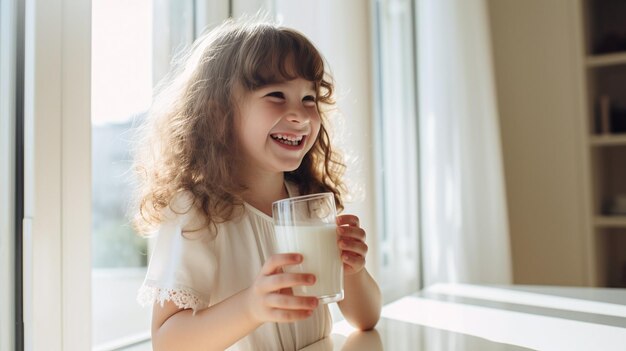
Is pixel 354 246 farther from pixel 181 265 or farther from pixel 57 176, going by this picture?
pixel 57 176

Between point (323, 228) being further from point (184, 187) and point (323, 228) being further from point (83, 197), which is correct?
point (83, 197)

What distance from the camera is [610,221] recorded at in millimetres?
2664

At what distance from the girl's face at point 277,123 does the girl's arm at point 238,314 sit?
0.21 m

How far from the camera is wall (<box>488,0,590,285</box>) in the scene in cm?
274

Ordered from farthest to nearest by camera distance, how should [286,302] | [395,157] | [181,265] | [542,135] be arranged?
[542,135] < [395,157] < [181,265] < [286,302]

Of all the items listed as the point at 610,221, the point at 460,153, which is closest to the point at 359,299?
the point at 460,153

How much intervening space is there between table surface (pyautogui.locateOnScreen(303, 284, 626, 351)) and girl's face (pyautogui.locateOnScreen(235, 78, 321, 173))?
296 mm

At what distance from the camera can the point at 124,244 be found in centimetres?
142

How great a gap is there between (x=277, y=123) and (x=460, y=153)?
1.62 m

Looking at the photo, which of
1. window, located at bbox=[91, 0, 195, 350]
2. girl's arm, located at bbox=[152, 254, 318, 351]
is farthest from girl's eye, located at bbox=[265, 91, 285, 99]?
window, located at bbox=[91, 0, 195, 350]

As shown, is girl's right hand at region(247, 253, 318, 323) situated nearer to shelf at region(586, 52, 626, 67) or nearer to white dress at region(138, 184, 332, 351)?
white dress at region(138, 184, 332, 351)

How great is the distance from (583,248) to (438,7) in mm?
1278

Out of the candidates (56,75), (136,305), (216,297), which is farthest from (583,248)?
(56,75)


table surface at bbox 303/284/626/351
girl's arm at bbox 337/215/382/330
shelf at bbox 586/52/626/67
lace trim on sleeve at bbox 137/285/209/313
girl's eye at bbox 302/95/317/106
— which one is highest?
shelf at bbox 586/52/626/67
